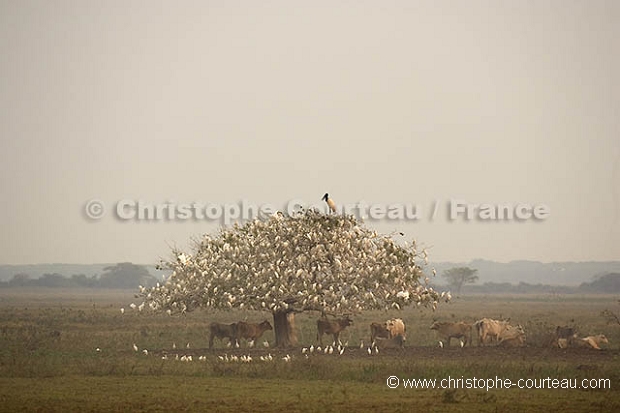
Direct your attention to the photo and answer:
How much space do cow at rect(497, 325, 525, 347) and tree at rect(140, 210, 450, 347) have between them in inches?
105

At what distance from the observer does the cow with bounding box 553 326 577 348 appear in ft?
141

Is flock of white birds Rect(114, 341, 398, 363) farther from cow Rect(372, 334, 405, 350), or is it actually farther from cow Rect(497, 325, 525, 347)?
cow Rect(497, 325, 525, 347)

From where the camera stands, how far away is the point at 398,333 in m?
44.0

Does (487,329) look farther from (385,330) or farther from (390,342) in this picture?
(385,330)

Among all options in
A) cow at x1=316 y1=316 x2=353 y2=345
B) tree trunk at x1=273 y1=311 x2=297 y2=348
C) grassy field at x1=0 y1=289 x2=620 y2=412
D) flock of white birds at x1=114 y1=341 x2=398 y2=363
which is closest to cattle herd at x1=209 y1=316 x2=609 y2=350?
cow at x1=316 y1=316 x2=353 y2=345

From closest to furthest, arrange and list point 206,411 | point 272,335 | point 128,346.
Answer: point 206,411, point 128,346, point 272,335

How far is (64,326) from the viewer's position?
208 feet

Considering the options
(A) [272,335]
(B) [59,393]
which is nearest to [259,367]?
(B) [59,393]

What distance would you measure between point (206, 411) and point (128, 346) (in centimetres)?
1881

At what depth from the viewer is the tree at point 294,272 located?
142 feet

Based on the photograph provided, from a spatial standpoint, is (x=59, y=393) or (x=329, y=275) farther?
(x=329, y=275)

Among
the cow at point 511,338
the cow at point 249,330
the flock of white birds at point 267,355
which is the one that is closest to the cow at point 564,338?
the cow at point 511,338

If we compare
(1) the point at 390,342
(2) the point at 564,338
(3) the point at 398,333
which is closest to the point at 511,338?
(2) the point at 564,338

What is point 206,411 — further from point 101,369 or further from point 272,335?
point 272,335
